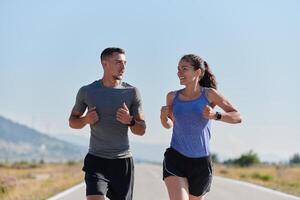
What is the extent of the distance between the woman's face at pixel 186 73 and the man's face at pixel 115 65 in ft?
1.88

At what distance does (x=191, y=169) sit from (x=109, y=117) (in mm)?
982

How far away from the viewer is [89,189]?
29.1ft

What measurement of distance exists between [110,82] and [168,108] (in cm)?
65

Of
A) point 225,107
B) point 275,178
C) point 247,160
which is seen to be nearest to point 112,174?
point 225,107

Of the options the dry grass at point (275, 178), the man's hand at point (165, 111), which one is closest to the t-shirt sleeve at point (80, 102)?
the man's hand at point (165, 111)

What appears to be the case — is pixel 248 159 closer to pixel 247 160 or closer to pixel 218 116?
pixel 247 160

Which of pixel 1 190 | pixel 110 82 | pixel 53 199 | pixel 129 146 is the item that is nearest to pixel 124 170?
pixel 129 146

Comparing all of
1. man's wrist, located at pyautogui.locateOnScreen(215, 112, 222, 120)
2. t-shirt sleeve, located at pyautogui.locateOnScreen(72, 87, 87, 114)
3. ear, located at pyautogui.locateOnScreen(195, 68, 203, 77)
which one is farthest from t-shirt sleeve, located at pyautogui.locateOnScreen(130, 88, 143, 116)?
man's wrist, located at pyautogui.locateOnScreen(215, 112, 222, 120)

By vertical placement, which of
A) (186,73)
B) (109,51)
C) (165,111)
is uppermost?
(109,51)

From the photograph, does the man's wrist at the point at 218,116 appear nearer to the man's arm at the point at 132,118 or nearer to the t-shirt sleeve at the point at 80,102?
the man's arm at the point at 132,118

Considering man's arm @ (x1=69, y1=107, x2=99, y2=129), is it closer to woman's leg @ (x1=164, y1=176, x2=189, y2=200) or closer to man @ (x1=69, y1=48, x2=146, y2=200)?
man @ (x1=69, y1=48, x2=146, y2=200)

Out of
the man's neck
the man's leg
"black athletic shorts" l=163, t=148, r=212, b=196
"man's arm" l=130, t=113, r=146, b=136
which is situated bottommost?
the man's leg

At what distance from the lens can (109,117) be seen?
896 centimetres

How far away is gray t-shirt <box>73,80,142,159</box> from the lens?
8.95 meters
